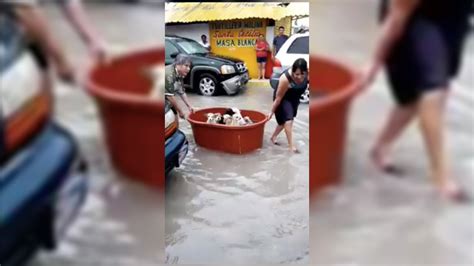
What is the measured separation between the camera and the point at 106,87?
135 cm

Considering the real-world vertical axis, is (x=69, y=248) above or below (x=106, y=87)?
below

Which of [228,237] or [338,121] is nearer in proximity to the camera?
[338,121]

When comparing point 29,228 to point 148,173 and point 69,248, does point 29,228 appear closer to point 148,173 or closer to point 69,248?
point 69,248

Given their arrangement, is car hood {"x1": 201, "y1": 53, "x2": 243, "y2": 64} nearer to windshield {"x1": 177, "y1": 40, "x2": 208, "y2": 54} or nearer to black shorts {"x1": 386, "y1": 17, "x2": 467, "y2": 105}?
A: windshield {"x1": 177, "y1": 40, "x2": 208, "y2": 54}

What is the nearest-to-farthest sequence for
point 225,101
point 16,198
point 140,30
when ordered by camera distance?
point 16,198 < point 140,30 < point 225,101

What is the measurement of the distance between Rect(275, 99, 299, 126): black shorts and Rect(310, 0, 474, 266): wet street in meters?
0.13

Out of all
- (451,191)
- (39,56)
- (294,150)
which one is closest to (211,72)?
(294,150)

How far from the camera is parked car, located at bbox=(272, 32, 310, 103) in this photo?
4.67 feet

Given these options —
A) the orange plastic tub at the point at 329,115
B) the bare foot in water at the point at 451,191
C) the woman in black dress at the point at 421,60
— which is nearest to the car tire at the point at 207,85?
the orange plastic tub at the point at 329,115

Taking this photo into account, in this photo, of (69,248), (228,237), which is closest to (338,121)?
(228,237)

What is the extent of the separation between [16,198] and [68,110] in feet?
0.67

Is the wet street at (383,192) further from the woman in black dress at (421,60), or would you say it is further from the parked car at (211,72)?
the parked car at (211,72)

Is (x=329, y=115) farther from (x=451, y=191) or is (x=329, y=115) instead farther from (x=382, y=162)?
(x=451, y=191)

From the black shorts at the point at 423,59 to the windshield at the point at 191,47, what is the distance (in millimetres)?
418
